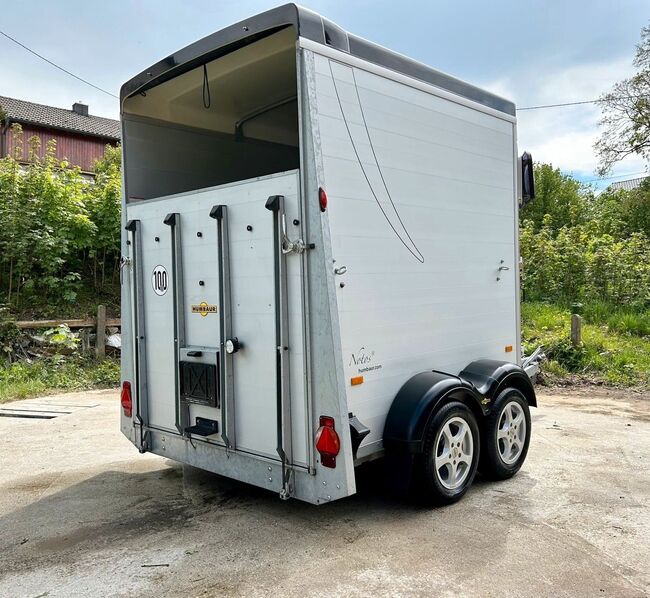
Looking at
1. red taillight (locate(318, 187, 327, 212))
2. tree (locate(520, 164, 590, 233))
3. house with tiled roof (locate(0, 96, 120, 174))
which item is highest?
house with tiled roof (locate(0, 96, 120, 174))

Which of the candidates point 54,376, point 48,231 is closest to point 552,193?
point 48,231

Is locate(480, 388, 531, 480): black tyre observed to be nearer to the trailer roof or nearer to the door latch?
the door latch

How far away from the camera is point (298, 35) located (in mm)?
3312

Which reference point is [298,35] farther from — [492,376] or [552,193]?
[552,193]

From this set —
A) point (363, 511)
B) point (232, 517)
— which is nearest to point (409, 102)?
point (363, 511)

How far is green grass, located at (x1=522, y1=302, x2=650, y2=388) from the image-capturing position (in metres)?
9.18

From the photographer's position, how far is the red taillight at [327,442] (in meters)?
3.35

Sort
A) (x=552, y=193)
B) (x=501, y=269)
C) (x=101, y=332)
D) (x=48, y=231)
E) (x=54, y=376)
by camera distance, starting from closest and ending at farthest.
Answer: (x=501, y=269), (x=54, y=376), (x=101, y=332), (x=48, y=231), (x=552, y=193)

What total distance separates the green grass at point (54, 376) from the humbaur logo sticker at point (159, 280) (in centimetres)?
497

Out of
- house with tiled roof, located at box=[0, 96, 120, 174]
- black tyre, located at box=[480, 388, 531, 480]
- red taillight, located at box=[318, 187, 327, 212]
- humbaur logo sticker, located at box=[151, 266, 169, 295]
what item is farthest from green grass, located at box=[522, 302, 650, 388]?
house with tiled roof, located at box=[0, 96, 120, 174]

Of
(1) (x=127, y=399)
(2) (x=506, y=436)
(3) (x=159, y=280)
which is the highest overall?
(3) (x=159, y=280)

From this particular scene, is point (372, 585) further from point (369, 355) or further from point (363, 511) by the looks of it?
point (369, 355)

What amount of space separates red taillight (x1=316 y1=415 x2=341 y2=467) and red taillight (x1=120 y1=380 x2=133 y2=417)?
6.20 ft

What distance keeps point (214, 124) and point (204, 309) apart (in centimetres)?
194
